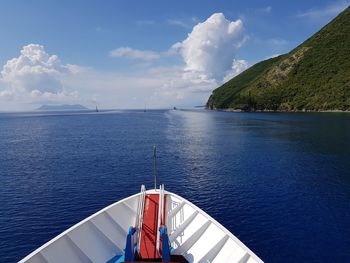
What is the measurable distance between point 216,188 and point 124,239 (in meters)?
31.4

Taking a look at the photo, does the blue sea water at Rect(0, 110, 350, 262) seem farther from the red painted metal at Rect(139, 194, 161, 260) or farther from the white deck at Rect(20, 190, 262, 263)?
the red painted metal at Rect(139, 194, 161, 260)

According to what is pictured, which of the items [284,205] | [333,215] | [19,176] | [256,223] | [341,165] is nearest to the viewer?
[256,223]

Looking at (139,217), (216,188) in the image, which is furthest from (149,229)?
(216,188)

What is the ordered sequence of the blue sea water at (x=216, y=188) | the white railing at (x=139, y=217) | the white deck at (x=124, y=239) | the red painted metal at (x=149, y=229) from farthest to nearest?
the blue sea water at (x=216, y=188), the white railing at (x=139, y=217), the red painted metal at (x=149, y=229), the white deck at (x=124, y=239)

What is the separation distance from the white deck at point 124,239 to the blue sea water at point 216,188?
9637mm

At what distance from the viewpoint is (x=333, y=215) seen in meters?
43.2

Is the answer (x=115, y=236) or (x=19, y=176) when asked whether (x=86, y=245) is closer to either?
(x=115, y=236)

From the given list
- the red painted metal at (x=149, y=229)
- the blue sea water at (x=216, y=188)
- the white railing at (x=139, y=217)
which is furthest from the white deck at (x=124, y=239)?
the blue sea water at (x=216, y=188)

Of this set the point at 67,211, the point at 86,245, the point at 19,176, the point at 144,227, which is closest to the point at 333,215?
the point at 144,227

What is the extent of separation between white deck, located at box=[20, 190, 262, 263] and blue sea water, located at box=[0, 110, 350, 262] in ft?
31.6

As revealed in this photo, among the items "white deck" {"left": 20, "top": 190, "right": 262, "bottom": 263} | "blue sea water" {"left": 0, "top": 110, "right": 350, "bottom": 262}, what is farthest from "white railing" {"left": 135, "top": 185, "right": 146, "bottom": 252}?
"blue sea water" {"left": 0, "top": 110, "right": 350, "bottom": 262}

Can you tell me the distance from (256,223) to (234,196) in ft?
37.1

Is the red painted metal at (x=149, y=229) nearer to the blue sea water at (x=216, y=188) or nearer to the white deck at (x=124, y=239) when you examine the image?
the white deck at (x=124, y=239)

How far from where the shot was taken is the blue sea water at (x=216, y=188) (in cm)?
3653
